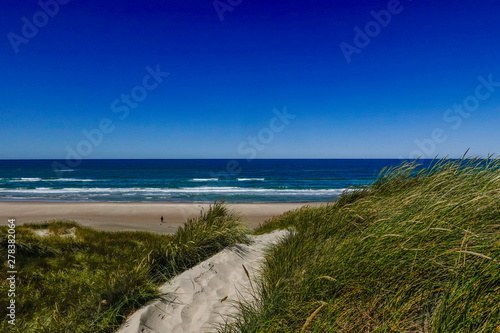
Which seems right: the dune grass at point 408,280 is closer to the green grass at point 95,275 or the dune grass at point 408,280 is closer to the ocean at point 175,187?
the green grass at point 95,275

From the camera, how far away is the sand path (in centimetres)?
357

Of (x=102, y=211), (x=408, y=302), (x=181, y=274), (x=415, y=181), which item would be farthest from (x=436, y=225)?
(x=102, y=211)

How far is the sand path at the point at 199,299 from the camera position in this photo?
3570 millimetres

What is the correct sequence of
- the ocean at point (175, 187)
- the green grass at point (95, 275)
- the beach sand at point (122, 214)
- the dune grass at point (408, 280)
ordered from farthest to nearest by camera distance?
the ocean at point (175, 187) → the beach sand at point (122, 214) → the green grass at point (95, 275) → the dune grass at point (408, 280)

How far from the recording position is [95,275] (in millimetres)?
4969

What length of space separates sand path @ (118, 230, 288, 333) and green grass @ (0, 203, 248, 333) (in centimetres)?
24

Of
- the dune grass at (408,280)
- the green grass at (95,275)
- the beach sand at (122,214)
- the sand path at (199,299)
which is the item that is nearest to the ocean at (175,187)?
the sand path at (199,299)

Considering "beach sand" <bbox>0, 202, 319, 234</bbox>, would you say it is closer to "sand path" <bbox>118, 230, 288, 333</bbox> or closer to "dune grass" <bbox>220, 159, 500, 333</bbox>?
"sand path" <bbox>118, 230, 288, 333</bbox>

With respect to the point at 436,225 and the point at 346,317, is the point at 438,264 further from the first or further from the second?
the point at 346,317

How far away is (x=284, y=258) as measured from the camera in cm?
439

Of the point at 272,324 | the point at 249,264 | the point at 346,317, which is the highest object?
the point at 346,317

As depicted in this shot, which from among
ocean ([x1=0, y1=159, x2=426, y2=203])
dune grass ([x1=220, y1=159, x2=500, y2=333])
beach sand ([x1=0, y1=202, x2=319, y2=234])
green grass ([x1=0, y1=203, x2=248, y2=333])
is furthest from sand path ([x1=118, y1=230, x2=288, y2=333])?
beach sand ([x1=0, y1=202, x2=319, y2=234])

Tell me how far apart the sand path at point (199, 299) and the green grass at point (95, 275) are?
0.24 m

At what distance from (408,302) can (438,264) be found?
406mm
